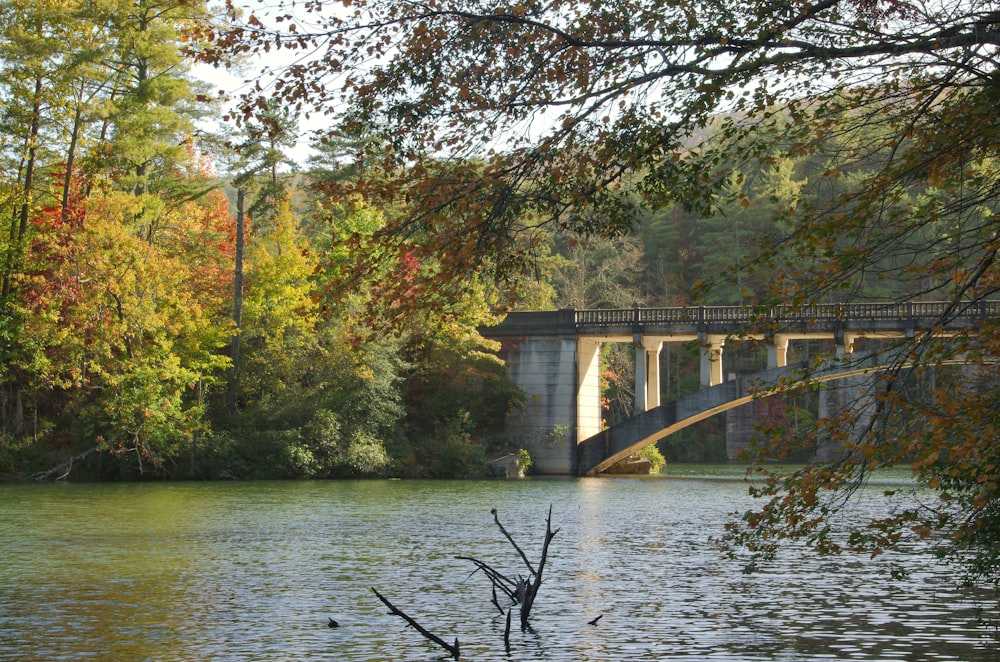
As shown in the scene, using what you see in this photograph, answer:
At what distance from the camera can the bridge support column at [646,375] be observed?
39719 millimetres

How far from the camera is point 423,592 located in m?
12.7

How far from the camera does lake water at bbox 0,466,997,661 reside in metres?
9.55

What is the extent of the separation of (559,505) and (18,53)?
61.1ft

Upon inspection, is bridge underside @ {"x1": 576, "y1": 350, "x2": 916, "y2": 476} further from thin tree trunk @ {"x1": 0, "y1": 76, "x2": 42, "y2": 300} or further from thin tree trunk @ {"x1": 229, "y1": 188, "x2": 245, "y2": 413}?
thin tree trunk @ {"x1": 0, "y1": 76, "x2": 42, "y2": 300}

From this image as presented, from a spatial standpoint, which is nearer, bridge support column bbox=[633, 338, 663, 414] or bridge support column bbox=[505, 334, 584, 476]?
bridge support column bbox=[633, 338, 663, 414]

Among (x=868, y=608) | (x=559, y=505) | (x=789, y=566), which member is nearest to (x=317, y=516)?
(x=559, y=505)

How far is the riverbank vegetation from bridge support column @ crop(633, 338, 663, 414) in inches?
162

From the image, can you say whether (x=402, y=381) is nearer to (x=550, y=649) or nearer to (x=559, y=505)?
(x=559, y=505)

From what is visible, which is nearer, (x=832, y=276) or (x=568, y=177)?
(x=832, y=276)

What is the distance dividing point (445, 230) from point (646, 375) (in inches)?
1275

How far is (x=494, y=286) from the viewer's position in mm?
9586

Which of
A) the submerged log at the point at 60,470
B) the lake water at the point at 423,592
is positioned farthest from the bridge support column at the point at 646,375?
the lake water at the point at 423,592

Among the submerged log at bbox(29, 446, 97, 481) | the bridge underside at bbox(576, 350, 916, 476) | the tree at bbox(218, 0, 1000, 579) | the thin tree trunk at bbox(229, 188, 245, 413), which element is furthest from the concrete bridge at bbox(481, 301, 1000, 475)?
the tree at bbox(218, 0, 1000, 579)

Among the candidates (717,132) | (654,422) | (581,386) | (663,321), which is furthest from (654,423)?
(717,132)
